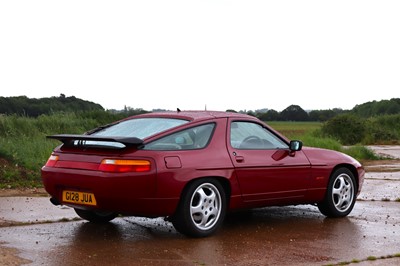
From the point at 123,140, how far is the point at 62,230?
1.53m

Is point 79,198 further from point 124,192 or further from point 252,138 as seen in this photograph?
point 252,138

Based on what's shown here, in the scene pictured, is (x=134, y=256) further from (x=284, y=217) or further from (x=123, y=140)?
(x=284, y=217)

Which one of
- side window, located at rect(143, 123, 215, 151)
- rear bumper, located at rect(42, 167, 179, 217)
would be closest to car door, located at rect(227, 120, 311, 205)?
side window, located at rect(143, 123, 215, 151)

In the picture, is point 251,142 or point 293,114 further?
point 293,114

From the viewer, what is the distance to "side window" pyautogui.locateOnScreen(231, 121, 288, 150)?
8.13 meters

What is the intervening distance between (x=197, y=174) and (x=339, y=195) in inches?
101

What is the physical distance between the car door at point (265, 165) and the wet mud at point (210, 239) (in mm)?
418

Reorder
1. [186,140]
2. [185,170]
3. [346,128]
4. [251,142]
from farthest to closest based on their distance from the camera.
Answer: [346,128]
[251,142]
[186,140]
[185,170]

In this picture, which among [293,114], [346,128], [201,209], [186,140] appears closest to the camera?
[201,209]

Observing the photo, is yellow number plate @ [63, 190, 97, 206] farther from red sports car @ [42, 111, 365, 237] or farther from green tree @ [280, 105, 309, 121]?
green tree @ [280, 105, 309, 121]

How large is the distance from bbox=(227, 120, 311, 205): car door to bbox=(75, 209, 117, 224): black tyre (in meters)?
1.68

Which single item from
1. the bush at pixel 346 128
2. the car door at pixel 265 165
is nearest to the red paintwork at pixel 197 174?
the car door at pixel 265 165

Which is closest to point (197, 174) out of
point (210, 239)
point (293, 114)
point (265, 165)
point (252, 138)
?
point (210, 239)

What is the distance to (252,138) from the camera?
834 cm
